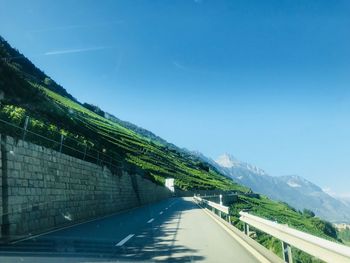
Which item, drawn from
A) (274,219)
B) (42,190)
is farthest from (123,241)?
(274,219)

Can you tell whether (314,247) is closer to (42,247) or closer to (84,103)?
(42,247)

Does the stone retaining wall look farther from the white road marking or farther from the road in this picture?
the white road marking

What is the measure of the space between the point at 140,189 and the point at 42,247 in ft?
104

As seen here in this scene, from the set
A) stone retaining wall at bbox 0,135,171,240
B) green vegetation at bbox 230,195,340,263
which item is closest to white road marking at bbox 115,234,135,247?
stone retaining wall at bbox 0,135,171,240

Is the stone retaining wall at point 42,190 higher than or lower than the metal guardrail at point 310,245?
higher

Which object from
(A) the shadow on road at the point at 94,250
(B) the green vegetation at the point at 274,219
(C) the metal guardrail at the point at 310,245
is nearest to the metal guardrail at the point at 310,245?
(C) the metal guardrail at the point at 310,245

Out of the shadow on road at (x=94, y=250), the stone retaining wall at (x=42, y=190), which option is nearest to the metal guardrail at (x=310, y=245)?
the shadow on road at (x=94, y=250)

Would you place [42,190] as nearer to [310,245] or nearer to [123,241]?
[123,241]

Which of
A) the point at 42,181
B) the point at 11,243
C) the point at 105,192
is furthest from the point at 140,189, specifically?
the point at 11,243

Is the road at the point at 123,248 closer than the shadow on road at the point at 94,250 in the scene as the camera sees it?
No

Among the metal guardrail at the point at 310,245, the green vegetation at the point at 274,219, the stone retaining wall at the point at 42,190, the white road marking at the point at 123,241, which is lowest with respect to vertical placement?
the green vegetation at the point at 274,219

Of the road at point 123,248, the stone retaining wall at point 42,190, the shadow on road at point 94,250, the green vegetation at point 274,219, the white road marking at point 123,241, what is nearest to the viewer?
the shadow on road at point 94,250

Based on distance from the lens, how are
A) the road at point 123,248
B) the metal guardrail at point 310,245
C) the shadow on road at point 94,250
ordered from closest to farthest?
the metal guardrail at point 310,245 → the shadow on road at point 94,250 → the road at point 123,248

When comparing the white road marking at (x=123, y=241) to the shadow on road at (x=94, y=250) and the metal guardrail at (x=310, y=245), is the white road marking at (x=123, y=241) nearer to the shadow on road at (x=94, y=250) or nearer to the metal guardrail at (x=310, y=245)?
the shadow on road at (x=94, y=250)
